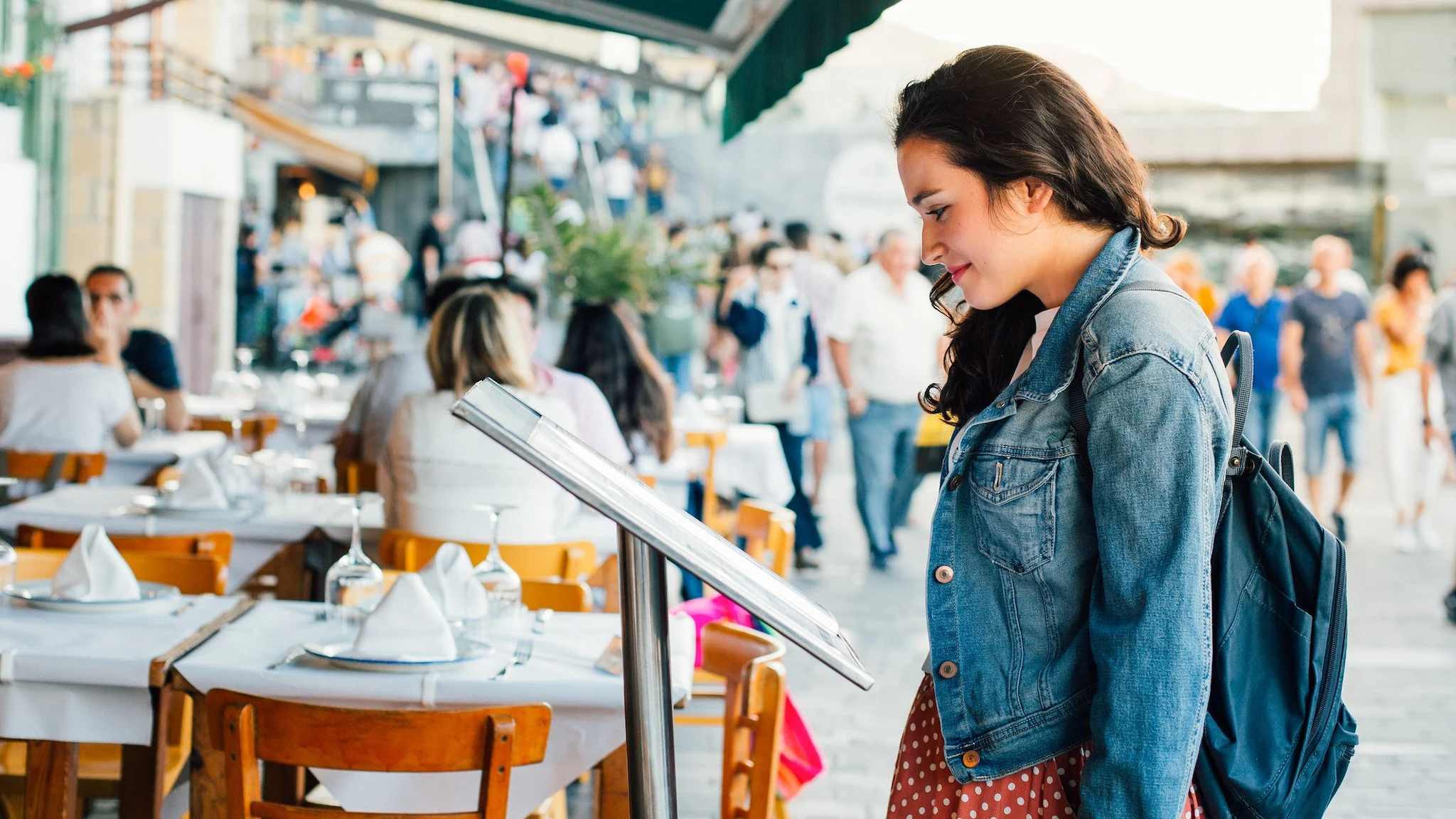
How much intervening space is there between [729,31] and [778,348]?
2.46m

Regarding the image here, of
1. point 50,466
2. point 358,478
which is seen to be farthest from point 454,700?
point 50,466

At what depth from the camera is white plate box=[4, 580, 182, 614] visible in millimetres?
3027

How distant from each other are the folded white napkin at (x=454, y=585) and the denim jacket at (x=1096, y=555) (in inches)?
59.8

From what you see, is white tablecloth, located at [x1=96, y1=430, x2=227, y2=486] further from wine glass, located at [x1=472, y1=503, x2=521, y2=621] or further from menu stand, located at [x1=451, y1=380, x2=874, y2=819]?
menu stand, located at [x1=451, y1=380, x2=874, y2=819]

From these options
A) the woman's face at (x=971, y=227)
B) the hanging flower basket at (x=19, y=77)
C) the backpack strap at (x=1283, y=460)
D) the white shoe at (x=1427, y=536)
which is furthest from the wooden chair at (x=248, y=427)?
the white shoe at (x=1427, y=536)

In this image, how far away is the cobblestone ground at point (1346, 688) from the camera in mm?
4430

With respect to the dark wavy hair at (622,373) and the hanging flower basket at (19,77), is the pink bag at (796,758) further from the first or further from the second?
the hanging flower basket at (19,77)

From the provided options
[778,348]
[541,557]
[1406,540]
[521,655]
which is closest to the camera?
[521,655]

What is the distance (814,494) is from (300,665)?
676cm

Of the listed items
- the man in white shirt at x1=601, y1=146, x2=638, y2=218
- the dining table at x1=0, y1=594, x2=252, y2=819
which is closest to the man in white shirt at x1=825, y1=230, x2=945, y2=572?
the dining table at x1=0, y1=594, x2=252, y2=819

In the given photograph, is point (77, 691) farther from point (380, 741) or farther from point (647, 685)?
point (647, 685)

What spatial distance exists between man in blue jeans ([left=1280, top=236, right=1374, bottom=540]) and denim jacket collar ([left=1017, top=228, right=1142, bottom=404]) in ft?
25.7

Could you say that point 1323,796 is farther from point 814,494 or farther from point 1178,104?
point 1178,104

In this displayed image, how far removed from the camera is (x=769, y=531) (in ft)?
14.6
